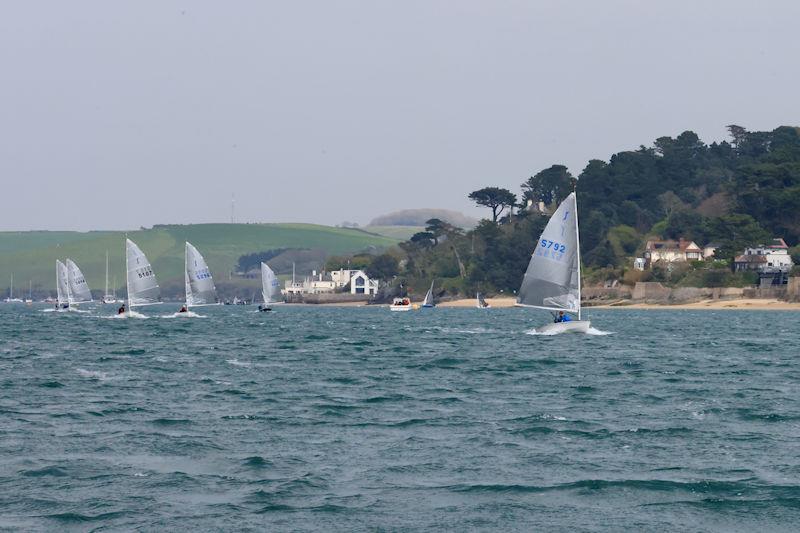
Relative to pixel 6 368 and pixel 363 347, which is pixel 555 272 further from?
pixel 6 368

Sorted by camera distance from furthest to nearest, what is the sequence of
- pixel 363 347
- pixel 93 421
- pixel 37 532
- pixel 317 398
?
pixel 363 347, pixel 317 398, pixel 93 421, pixel 37 532

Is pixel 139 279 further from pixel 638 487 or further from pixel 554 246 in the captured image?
pixel 638 487

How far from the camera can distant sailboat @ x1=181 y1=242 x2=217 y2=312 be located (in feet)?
413

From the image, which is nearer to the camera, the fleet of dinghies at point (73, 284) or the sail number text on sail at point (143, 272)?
the sail number text on sail at point (143, 272)

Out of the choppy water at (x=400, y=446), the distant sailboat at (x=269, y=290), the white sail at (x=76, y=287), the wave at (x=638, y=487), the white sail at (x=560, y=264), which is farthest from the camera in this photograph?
the distant sailboat at (x=269, y=290)

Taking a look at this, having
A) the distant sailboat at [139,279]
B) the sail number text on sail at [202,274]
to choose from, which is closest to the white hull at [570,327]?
the distant sailboat at [139,279]

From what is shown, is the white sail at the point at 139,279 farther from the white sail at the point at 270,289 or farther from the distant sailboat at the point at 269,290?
the white sail at the point at 270,289

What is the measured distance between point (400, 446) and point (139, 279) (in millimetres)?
92696

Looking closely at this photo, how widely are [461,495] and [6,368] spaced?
34599 millimetres

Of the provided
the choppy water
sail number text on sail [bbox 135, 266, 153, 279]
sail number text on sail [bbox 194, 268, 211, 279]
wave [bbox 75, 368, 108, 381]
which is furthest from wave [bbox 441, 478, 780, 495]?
sail number text on sail [bbox 194, 268, 211, 279]

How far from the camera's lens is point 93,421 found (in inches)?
1308

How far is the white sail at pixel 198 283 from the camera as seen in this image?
125938 millimetres

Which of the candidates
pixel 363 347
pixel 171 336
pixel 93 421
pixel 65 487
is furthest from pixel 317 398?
pixel 171 336

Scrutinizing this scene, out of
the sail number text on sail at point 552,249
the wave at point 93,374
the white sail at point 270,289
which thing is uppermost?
the sail number text on sail at point 552,249
